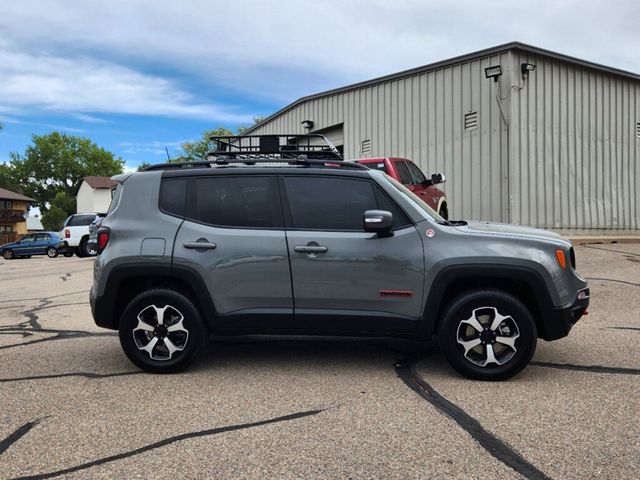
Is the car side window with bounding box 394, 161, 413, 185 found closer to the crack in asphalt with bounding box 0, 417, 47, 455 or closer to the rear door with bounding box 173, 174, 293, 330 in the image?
the rear door with bounding box 173, 174, 293, 330

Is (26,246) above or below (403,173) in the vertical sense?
below

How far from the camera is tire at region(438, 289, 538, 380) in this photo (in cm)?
435

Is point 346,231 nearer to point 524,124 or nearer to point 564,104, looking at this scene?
point 524,124

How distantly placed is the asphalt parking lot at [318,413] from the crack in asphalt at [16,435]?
→ 0.02 metres

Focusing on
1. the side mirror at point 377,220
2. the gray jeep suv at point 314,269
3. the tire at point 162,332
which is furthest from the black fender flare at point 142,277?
the side mirror at point 377,220

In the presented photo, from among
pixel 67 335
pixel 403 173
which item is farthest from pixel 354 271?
pixel 403 173

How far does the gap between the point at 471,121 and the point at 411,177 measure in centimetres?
564

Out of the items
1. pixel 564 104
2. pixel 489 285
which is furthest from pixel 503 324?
pixel 564 104

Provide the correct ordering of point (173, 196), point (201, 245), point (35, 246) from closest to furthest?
point (201, 245) → point (173, 196) → point (35, 246)

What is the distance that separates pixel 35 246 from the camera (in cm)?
3002

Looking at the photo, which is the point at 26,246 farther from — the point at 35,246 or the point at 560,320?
the point at 560,320

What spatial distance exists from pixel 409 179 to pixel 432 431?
7951mm

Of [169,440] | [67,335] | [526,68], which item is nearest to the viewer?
[169,440]

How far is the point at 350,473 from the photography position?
2.84 m
